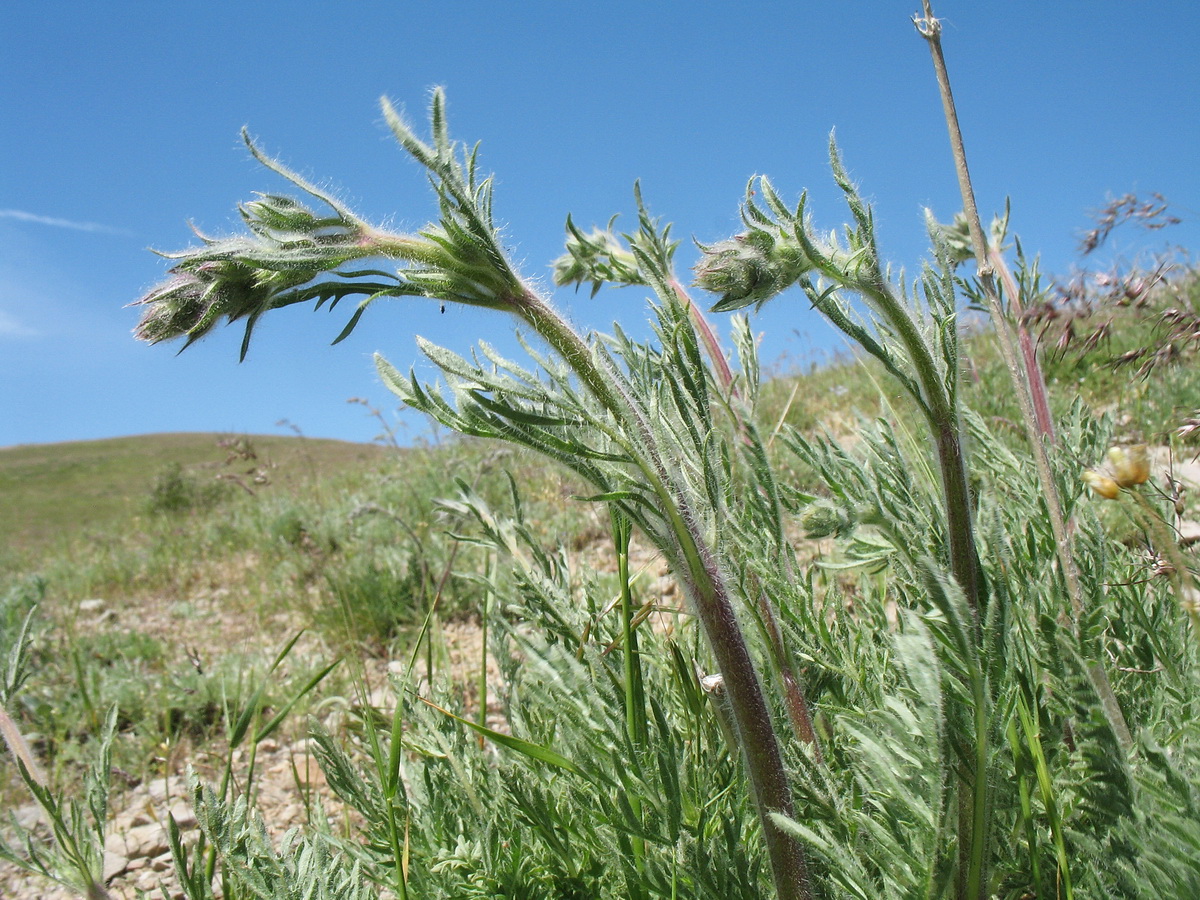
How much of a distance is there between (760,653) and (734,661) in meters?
0.42

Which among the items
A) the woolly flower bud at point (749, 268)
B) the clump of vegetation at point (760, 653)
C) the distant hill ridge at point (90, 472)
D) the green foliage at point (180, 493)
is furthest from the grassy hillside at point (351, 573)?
the distant hill ridge at point (90, 472)

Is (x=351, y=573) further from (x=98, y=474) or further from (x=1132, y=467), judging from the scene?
(x=98, y=474)

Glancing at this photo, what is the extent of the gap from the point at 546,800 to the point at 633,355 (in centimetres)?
88

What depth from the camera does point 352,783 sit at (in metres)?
1.58

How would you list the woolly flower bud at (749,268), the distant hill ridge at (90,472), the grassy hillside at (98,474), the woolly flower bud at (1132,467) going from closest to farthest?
the woolly flower bud at (1132,467) < the woolly flower bud at (749,268) < the grassy hillside at (98,474) < the distant hill ridge at (90,472)

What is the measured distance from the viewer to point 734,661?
1.07 m

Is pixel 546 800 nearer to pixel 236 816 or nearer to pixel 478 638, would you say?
pixel 236 816

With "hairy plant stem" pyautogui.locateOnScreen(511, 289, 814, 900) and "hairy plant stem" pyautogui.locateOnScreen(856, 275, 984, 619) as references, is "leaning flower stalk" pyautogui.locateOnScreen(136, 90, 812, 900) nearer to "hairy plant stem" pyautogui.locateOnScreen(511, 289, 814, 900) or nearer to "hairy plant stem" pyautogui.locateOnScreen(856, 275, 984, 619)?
"hairy plant stem" pyautogui.locateOnScreen(511, 289, 814, 900)

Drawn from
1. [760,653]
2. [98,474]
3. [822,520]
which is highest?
[98,474]

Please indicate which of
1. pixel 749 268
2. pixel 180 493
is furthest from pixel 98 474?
pixel 749 268

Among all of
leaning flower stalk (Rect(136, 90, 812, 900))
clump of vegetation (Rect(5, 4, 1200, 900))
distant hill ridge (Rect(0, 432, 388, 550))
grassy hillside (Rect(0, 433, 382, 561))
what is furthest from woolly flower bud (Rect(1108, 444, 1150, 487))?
distant hill ridge (Rect(0, 432, 388, 550))

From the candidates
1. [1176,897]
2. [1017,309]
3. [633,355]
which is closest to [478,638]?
[633,355]

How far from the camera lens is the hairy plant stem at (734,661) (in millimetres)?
1060

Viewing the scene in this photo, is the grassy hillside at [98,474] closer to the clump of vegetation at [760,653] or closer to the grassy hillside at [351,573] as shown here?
the grassy hillside at [351,573]
